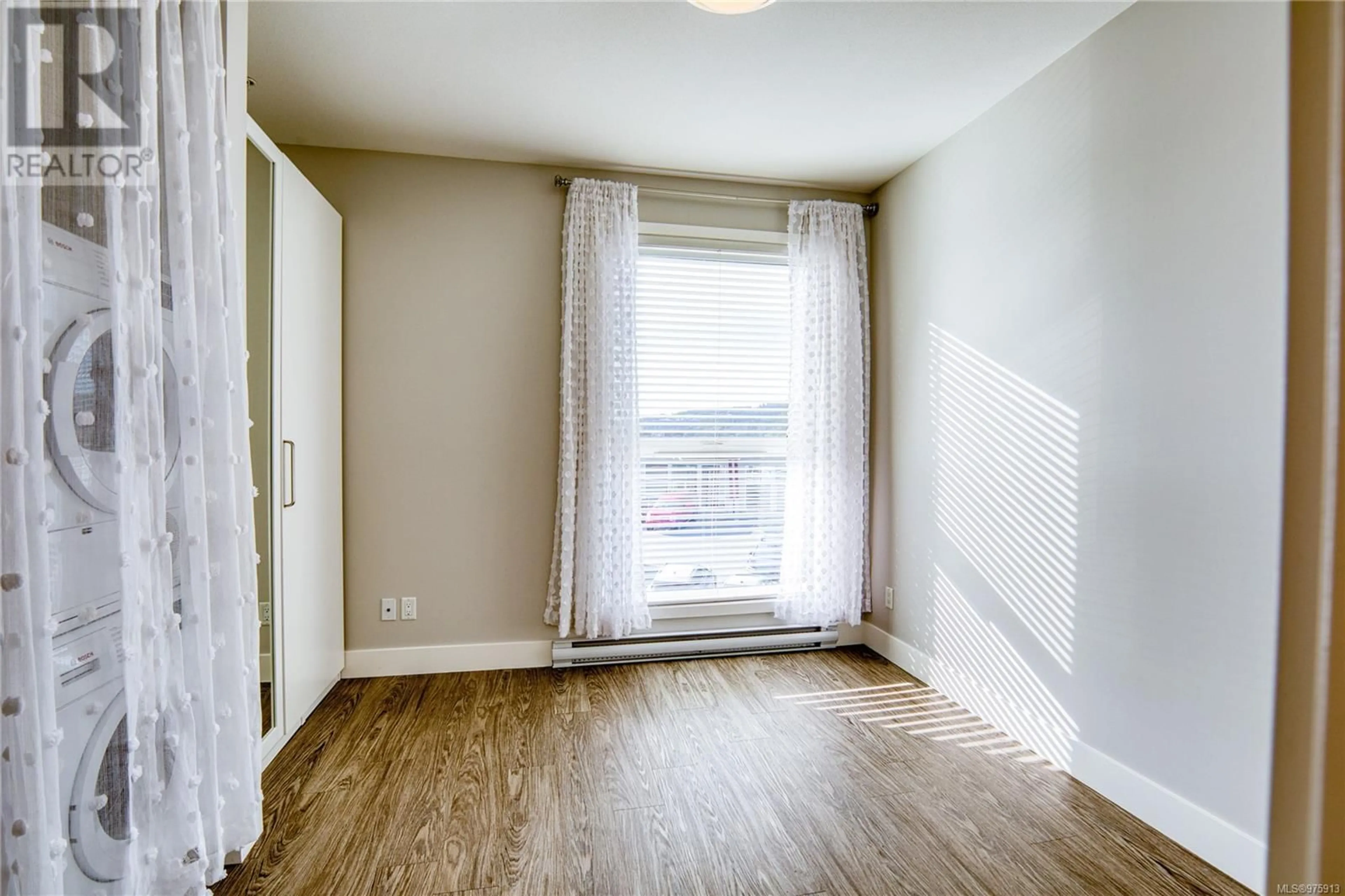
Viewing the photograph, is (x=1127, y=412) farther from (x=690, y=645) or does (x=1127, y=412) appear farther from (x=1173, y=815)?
(x=690, y=645)

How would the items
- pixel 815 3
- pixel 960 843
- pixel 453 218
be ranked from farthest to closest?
pixel 453 218 → pixel 815 3 → pixel 960 843

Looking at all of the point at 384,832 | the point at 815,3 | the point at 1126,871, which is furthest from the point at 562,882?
the point at 815,3

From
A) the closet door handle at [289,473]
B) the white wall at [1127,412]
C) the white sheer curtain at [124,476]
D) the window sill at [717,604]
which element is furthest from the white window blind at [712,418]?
the white sheer curtain at [124,476]

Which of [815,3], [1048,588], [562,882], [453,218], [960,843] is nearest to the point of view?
[562,882]

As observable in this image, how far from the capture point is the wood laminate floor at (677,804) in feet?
5.19

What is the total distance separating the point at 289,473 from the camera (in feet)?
7.32

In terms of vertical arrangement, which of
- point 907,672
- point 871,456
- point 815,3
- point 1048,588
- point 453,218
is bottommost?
point 907,672

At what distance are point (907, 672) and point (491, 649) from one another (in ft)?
6.78

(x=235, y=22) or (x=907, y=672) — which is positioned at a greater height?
(x=235, y=22)

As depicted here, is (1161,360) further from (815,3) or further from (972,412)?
(815,3)

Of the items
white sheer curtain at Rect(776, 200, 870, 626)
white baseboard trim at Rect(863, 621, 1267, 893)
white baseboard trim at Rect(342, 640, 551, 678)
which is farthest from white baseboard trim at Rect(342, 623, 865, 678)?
white baseboard trim at Rect(863, 621, 1267, 893)

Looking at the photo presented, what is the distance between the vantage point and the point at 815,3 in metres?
1.88

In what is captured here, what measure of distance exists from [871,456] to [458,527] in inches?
86.7

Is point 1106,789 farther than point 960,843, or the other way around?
point 1106,789
